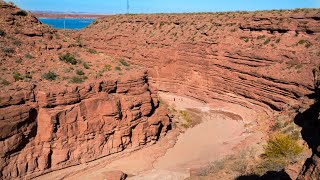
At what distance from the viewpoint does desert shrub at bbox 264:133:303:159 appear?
18388 millimetres

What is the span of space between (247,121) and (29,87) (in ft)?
55.6

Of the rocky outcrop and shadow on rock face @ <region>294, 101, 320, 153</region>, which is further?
the rocky outcrop

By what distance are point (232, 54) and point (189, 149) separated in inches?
523

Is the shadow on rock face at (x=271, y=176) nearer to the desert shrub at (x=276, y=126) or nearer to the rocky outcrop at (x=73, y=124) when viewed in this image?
the rocky outcrop at (x=73, y=124)

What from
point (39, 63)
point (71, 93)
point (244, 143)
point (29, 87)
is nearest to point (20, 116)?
point (29, 87)

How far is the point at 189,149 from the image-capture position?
22.3m

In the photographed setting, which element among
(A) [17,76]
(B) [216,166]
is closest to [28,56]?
(A) [17,76]

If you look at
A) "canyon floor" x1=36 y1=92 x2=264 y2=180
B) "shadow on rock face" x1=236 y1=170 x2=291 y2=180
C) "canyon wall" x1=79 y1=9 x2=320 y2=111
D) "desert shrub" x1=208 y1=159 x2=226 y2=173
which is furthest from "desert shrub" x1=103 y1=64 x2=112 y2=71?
"canyon wall" x1=79 y1=9 x2=320 y2=111

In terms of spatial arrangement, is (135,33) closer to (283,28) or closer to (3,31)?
(283,28)

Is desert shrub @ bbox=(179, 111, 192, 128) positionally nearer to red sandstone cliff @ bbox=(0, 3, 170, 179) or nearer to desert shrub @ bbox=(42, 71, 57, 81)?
red sandstone cliff @ bbox=(0, 3, 170, 179)

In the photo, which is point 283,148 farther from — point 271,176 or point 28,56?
point 28,56

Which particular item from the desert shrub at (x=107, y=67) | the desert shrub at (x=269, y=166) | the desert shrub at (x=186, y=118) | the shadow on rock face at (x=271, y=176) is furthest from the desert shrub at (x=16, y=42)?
the desert shrub at (x=269, y=166)

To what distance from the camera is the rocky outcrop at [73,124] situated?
16.1m

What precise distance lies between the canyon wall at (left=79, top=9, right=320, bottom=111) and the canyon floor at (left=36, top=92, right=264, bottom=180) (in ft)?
7.69
